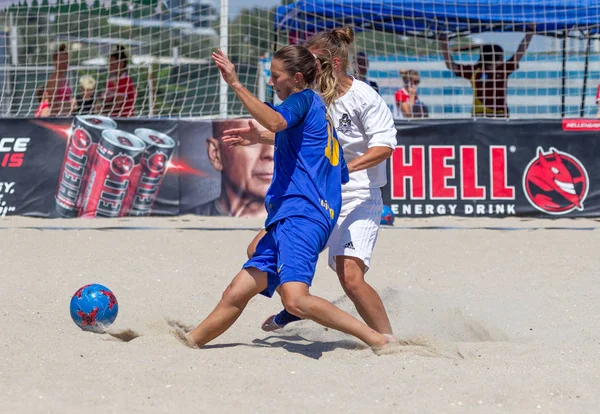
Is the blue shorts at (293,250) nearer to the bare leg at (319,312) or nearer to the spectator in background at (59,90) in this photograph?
the bare leg at (319,312)

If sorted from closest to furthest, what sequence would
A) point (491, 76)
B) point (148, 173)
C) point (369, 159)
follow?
point (369, 159) → point (148, 173) → point (491, 76)

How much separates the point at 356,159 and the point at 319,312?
0.82 meters

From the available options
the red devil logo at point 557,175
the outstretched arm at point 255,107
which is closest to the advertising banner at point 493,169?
the red devil logo at point 557,175

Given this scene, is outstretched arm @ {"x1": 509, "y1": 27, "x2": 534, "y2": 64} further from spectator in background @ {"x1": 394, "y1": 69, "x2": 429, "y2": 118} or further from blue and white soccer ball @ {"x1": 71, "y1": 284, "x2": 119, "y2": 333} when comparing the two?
blue and white soccer ball @ {"x1": 71, "y1": 284, "x2": 119, "y2": 333}

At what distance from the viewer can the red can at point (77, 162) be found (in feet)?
32.8

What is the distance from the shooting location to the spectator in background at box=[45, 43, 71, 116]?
1114 centimetres

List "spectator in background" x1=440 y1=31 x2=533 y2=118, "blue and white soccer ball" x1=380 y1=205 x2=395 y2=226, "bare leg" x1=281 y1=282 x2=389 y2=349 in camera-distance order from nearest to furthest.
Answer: "bare leg" x1=281 y1=282 x2=389 y2=349
"blue and white soccer ball" x1=380 y1=205 x2=395 y2=226
"spectator in background" x1=440 y1=31 x2=533 y2=118

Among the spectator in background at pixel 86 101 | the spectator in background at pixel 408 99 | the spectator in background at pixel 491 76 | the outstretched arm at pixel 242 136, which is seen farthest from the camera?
the spectator in background at pixel 408 99

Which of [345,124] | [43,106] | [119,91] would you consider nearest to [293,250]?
[345,124]

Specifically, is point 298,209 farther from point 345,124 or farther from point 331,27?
point 331,27

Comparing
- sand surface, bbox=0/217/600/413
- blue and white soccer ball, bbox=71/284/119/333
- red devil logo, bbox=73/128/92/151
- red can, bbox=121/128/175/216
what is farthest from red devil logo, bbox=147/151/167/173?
blue and white soccer ball, bbox=71/284/119/333

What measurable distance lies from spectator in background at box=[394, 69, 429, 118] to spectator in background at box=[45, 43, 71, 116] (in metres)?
4.23

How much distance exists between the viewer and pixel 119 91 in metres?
11.3

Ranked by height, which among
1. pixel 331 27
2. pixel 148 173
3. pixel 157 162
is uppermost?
pixel 331 27
